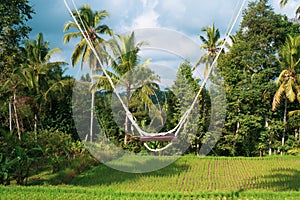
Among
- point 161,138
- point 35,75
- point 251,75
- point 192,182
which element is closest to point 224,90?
point 251,75

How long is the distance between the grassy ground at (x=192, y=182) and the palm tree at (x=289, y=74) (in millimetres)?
1911

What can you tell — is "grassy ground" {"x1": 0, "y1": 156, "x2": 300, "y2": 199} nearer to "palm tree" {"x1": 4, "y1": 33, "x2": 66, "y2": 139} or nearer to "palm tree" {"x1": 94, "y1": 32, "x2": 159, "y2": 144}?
"palm tree" {"x1": 94, "y1": 32, "x2": 159, "y2": 144}

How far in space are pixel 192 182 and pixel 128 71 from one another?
9.99 feet

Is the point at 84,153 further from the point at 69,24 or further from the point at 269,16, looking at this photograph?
the point at 269,16

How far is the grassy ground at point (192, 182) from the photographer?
5.00 m

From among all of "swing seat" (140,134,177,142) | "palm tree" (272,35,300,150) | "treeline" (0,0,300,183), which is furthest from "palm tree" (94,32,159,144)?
"palm tree" (272,35,300,150)

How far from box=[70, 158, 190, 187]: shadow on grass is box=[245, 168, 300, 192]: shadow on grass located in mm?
1875

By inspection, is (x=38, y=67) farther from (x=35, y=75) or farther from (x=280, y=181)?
(x=280, y=181)

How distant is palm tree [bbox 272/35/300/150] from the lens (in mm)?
10834

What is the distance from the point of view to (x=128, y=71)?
8.56 metres

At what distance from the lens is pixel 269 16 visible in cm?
1184

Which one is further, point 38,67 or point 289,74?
point 38,67

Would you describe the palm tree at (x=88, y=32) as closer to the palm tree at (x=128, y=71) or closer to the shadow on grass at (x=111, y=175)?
the palm tree at (x=128, y=71)

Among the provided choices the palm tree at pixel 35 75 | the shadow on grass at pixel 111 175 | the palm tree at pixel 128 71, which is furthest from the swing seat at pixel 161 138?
the palm tree at pixel 35 75
